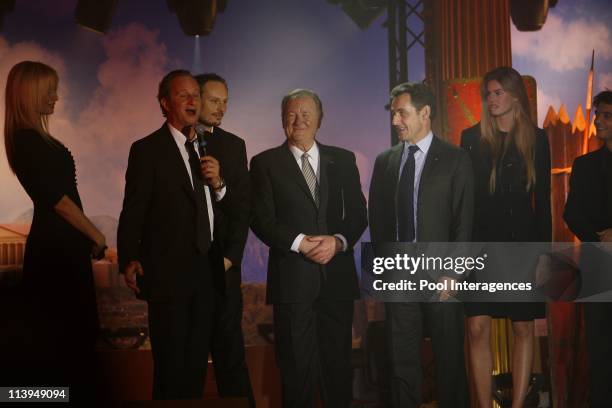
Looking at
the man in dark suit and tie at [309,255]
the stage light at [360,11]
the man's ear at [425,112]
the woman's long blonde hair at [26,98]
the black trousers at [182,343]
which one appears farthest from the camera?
the stage light at [360,11]

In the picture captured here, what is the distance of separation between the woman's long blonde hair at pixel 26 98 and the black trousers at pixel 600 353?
11.3ft

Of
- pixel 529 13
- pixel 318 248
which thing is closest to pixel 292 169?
pixel 318 248

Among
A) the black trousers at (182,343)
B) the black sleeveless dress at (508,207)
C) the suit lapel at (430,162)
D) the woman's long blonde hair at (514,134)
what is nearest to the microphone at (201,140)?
the black trousers at (182,343)

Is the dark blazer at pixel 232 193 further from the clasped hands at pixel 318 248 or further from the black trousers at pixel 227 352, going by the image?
the clasped hands at pixel 318 248

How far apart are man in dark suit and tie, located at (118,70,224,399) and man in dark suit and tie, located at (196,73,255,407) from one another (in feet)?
0.22

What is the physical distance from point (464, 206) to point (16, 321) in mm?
2738

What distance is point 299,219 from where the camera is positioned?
476 centimetres

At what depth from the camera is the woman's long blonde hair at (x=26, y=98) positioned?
481cm

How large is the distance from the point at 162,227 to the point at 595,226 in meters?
2.65

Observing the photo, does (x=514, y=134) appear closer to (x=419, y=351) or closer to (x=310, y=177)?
(x=310, y=177)

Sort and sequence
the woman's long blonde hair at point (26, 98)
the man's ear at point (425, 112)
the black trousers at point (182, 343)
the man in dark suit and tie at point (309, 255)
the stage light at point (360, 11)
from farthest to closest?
the stage light at point (360, 11) < the man's ear at point (425, 112) < the woman's long blonde hair at point (26, 98) < the man in dark suit and tie at point (309, 255) < the black trousers at point (182, 343)

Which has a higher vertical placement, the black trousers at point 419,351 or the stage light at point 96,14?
the stage light at point 96,14

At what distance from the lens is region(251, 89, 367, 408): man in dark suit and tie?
15.4 ft

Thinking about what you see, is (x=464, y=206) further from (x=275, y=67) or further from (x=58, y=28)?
(x=58, y=28)
